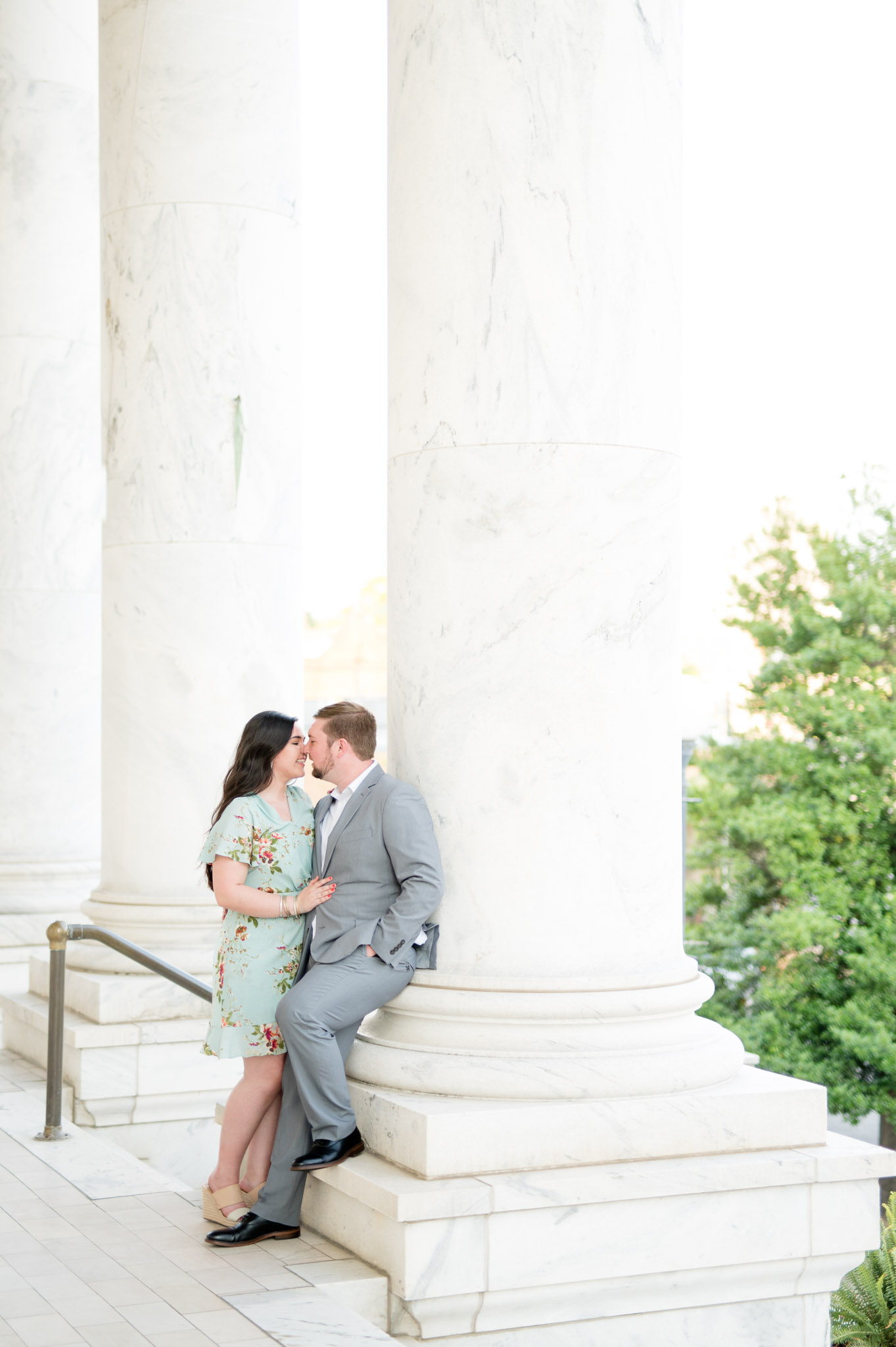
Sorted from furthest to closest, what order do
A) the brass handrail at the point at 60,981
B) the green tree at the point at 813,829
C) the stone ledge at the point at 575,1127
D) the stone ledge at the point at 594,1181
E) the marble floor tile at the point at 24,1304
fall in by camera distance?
the green tree at the point at 813,829, the brass handrail at the point at 60,981, the stone ledge at the point at 575,1127, the marble floor tile at the point at 24,1304, the stone ledge at the point at 594,1181

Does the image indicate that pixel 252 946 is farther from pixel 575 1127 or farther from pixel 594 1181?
pixel 594 1181

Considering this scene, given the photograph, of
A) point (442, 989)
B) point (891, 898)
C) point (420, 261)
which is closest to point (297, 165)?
point (420, 261)

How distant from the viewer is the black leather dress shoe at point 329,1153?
16.7m

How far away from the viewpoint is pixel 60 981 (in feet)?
82.3

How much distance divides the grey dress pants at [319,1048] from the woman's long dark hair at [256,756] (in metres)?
2.54

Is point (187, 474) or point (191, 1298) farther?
point (187, 474)

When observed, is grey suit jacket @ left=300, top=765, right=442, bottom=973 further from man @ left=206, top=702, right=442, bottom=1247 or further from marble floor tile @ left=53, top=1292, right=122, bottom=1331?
marble floor tile @ left=53, top=1292, right=122, bottom=1331

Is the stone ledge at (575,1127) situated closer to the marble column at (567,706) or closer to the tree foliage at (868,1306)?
the marble column at (567,706)

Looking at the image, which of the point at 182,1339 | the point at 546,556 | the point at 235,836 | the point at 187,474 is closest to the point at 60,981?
the point at 235,836

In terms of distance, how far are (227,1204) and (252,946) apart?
321 centimetres

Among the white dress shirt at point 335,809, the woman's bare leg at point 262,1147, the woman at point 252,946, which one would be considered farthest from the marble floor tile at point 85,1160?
the white dress shirt at point 335,809

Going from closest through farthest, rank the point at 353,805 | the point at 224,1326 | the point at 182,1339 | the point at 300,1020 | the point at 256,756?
the point at 182,1339 → the point at 224,1326 → the point at 300,1020 → the point at 353,805 → the point at 256,756

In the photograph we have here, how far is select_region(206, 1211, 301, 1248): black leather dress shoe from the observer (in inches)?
690

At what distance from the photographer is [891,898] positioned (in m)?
67.4
